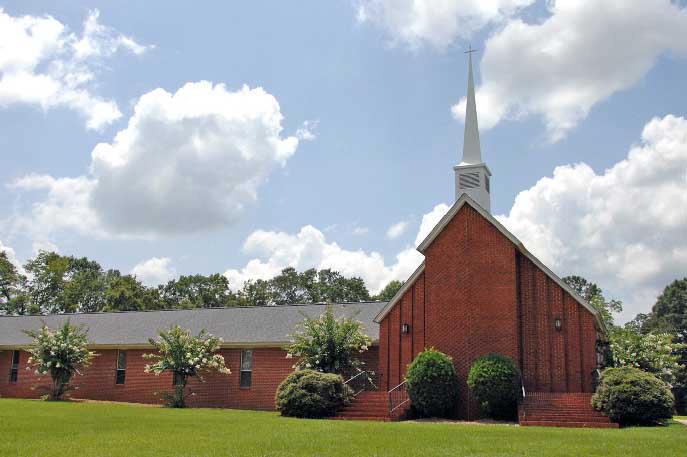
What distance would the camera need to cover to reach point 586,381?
82.2ft

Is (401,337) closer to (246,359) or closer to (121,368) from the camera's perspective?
(246,359)

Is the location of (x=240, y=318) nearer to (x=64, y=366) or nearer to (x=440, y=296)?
(x=64, y=366)

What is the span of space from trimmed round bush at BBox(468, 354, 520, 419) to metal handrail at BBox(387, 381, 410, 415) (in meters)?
2.64

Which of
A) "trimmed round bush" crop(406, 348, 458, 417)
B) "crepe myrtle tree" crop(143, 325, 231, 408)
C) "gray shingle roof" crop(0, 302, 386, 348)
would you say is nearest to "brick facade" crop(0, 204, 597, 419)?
"trimmed round bush" crop(406, 348, 458, 417)

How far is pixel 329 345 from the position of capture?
27.7m

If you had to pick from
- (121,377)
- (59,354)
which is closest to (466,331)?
(121,377)

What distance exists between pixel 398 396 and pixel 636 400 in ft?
28.7

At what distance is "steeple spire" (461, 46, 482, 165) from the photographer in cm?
3244

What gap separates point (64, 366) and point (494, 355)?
20.4 m

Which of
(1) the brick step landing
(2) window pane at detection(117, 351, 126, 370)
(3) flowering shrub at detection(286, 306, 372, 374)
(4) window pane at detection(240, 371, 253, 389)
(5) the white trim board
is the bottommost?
(1) the brick step landing

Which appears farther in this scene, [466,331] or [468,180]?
[468,180]

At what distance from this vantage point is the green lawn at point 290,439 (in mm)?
13055

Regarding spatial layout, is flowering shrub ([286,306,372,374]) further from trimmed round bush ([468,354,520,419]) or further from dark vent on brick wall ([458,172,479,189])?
dark vent on brick wall ([458,172,479,189])

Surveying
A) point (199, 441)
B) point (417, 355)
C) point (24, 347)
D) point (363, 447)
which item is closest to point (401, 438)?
point (363, 447)
